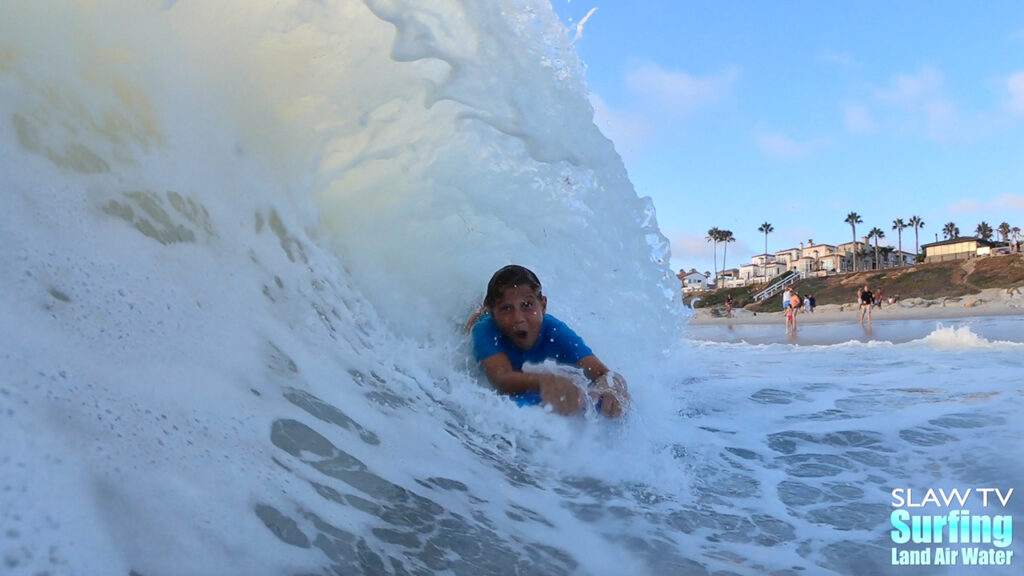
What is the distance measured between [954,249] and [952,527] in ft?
245

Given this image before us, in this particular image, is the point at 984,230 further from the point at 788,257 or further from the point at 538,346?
the point at 538,346

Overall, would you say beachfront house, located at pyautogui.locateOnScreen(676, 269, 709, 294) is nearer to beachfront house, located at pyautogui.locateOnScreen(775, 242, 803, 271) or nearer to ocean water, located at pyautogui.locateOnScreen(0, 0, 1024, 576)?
beachfront house, located at pyautogui.locateOnScreen(775, 242, 803, 271)

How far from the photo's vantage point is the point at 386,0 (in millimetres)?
4086

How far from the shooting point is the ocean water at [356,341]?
1407mm

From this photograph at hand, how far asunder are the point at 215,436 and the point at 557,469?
4.84 feet

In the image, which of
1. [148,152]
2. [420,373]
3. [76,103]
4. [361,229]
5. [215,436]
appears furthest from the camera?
[361,229]

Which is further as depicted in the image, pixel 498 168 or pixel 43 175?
pixel 498 168

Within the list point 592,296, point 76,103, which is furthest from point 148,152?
point 592,296

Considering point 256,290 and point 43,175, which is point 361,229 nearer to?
point 256,290

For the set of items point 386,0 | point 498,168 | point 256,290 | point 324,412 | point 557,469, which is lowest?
point 557,469

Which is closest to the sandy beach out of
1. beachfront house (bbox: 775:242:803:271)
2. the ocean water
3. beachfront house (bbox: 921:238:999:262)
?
the ocean water

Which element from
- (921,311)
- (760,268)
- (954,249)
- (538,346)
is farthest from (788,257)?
(538,346)

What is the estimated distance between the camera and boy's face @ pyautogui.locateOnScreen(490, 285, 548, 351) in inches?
141

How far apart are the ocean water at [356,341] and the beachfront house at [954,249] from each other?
65.8 m
